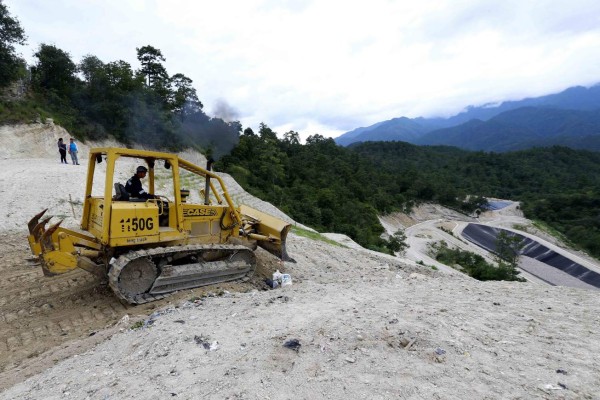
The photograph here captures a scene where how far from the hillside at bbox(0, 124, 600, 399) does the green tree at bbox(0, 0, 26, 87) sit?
23122 mm

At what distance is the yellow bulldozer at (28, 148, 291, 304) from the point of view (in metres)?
5.77

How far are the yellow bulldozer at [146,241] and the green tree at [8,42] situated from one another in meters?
23.9

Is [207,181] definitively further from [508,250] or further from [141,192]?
[508,250]

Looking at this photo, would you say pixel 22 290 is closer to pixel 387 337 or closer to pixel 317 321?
pixel 317 321

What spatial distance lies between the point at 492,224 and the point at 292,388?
72245 millimetres

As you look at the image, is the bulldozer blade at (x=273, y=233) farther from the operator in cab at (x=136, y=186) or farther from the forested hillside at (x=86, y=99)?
the forested hillside at (x=86, y=99)

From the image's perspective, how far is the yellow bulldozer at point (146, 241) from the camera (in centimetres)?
577

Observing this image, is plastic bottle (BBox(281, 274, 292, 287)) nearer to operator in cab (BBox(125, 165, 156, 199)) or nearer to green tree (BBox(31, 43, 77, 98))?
operator in cab (BBox(125, 165, 156, 199))

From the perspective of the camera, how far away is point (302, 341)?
402 centimetres

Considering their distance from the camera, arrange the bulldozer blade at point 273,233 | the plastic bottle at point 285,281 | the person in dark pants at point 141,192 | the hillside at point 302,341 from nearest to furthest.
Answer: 1. the hillside at point 302,341
2. the person in dark pants at point 141,192
3. the plastic bottle at point 285,281
4. the bulldozer blade at point 273,233

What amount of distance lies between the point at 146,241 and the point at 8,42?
86.4ft

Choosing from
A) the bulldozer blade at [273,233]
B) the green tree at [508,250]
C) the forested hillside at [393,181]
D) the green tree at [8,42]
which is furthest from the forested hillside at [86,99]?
the green tree at [508,250]

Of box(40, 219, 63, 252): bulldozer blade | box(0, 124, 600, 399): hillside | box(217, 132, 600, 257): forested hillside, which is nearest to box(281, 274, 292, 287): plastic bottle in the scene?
box(0, 124, 600, 399): hillside

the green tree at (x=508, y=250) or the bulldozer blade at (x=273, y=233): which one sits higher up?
the bulldozer blade at (x=273, y=233)
